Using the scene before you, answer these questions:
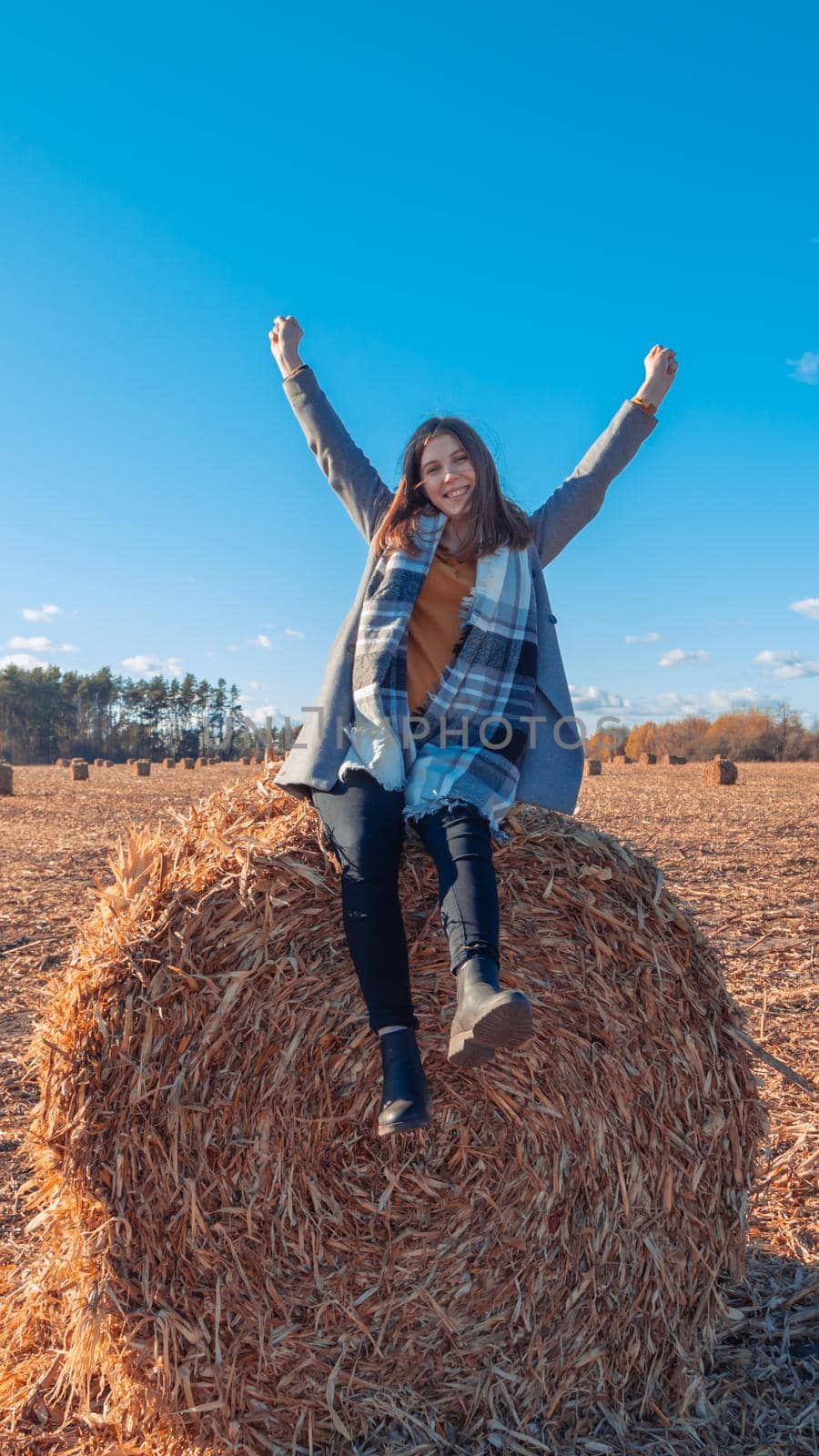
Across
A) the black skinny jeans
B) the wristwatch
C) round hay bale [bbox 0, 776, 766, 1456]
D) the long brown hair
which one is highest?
the wristwatch

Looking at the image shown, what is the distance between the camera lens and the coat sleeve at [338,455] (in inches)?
143

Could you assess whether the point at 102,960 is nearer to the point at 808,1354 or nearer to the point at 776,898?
the point at 808,1354

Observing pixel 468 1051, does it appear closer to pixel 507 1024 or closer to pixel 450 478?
pixel 507 1024

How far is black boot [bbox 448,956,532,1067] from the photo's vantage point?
7.86ft

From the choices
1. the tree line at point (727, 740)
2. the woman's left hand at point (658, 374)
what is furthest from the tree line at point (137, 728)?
the woman's left hand at point (658, 374)

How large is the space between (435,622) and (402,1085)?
1.48m

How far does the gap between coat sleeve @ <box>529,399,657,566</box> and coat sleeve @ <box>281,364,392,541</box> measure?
590 mm

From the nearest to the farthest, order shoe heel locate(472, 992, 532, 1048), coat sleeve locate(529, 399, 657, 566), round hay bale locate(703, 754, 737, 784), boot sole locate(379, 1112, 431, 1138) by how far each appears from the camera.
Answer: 1. shoe heel locate(472, 992, 532, 1048)
2. boot sole locate(379, 1112, 431, 1138)
3. coat sleeve locate(529, 399, 657, 566)
4. round hay bale locate(703, 754, 737, 784)

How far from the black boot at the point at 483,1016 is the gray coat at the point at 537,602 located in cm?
68

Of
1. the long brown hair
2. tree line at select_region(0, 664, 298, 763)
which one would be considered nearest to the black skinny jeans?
the long brown hair

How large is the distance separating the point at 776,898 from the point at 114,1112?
6.54 m

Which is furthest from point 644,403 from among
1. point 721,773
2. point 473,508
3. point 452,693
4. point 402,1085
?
point 721,773

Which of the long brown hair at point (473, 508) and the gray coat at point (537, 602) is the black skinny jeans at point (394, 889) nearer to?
the gray coat at point (537, 602)

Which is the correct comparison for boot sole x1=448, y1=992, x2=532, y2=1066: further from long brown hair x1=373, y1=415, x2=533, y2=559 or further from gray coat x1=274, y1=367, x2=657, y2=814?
long brown hair x1=373, y1=415, x2=533, y2=559
